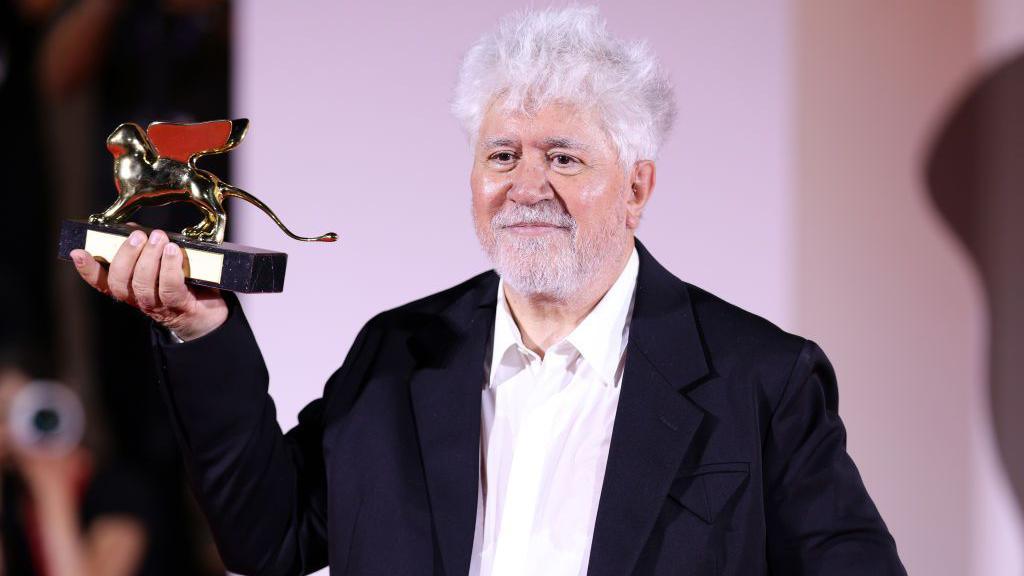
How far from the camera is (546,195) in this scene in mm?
1208

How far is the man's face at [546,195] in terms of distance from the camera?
1.20 meters

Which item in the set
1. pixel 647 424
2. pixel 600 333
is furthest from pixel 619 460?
pixel 600 333

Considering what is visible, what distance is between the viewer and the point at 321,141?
201 centimetres

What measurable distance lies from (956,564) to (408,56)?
1419 mm

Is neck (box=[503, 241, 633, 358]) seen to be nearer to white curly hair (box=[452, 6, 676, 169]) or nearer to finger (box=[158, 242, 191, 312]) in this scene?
white curly hair (box=[452, 6, 676, 169])

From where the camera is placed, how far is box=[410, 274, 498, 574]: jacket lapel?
3.79 ft

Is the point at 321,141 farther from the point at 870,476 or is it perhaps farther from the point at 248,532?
the point at 870,476

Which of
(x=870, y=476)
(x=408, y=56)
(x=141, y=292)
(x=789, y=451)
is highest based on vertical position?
(x=408, y=56)

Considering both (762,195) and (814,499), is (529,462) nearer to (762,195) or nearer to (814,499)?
(814,499)

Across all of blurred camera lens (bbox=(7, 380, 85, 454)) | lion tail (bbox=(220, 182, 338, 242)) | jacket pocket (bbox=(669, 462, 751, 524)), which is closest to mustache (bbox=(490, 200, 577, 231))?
lion tail (bbox=(220, 182, 338, 242))

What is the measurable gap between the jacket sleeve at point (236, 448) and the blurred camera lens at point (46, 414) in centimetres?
117

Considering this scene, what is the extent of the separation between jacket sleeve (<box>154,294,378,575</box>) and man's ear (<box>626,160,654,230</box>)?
Result: 47cm

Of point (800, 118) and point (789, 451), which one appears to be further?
point (800, 118)

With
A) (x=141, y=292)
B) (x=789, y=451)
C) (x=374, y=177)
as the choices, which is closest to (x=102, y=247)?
(x=141, y=292)
